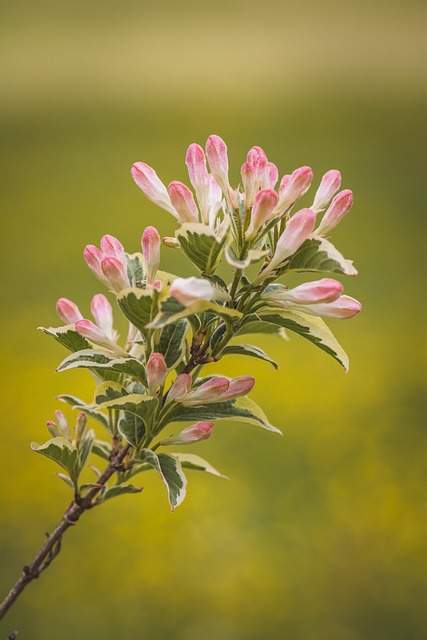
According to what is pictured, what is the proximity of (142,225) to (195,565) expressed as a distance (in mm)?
1187

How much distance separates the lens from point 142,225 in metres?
2.24

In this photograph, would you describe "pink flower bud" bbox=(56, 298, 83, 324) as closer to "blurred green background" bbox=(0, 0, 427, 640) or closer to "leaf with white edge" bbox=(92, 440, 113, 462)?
"leaf with white edge" bbox=(92, 440, 113, 462)

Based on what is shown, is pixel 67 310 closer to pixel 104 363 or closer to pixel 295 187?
pixel 104 363

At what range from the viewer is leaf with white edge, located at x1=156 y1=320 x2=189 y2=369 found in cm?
43

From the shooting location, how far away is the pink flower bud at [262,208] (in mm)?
364

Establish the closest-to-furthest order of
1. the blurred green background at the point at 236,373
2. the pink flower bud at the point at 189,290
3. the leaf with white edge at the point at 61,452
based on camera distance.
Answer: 1. the pink flower bud at the point at 189,290
2. the leaf with white edge at the point at 61,452
3. the blurred green background at the point at 236,373

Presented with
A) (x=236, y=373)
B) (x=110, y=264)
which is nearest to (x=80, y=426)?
(x=110, y=264)

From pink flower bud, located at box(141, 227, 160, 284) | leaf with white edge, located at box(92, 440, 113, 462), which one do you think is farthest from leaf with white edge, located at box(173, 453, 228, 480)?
pink flower bud, located at box(141, 227, 160, 284)

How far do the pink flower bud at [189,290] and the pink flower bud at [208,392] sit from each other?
2.9 inches

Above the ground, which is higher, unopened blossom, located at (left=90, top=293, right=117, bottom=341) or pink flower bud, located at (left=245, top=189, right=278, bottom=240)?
pink flower bud, located at (left=245, top=189, right=278, bottom=240)

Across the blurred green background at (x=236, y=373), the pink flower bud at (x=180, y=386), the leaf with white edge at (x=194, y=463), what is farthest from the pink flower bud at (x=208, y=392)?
the blurred green background at (x=236, y=373)

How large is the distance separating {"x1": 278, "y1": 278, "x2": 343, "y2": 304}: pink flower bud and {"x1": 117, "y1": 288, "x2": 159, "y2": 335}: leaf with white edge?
7cm

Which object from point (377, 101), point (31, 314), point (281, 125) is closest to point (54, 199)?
point (31, 314)

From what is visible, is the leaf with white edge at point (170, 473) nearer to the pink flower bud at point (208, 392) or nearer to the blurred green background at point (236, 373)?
the pink flower bud at point (208, 392)
